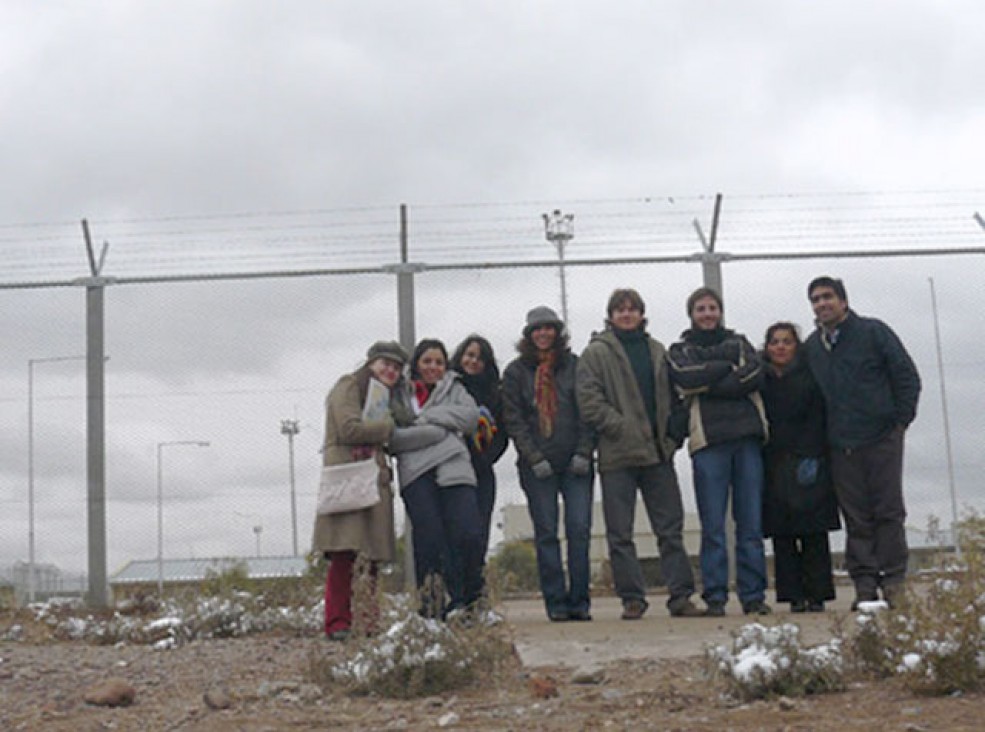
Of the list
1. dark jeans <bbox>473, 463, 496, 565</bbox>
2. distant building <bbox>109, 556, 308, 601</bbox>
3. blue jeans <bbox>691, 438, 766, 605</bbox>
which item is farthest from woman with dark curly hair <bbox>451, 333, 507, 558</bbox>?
distant building <bbox>109, 556, 308, 601</bbox>

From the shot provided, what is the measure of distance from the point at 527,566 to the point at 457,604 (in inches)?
246

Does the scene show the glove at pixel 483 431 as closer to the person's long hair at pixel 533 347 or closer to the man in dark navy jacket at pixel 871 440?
the person's long hair at pixel 533 347

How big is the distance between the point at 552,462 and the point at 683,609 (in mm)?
943

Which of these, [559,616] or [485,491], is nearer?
[559,616]

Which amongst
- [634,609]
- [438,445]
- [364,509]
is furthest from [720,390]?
[364,509]

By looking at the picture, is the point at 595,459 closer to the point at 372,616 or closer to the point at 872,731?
the point at 372,616

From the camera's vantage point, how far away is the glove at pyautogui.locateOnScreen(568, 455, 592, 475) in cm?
697

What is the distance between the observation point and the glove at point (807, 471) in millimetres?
6984

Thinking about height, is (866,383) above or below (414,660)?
above

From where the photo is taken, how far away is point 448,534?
21.4 feet

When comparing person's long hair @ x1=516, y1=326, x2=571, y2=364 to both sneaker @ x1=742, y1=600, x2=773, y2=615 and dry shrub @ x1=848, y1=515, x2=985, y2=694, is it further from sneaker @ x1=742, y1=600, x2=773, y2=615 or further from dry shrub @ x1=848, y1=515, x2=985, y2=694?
dry shrub @ x1=848, y1=515, x2=985, y2=694

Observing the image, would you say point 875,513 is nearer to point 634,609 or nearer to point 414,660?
point 634,609

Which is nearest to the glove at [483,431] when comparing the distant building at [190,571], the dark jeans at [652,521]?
the dark jeans at [652,521]

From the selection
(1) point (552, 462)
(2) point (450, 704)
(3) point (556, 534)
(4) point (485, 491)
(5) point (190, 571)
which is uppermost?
(1) point (552, 462)
